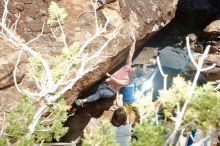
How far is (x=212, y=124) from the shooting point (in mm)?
5625

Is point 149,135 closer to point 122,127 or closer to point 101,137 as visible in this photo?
point 101,137

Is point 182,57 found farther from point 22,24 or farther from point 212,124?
point 212,124

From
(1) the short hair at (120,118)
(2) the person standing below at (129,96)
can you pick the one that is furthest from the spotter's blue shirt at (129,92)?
(1) the short hair at (120,118)

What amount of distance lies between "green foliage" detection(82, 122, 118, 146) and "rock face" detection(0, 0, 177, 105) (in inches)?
202

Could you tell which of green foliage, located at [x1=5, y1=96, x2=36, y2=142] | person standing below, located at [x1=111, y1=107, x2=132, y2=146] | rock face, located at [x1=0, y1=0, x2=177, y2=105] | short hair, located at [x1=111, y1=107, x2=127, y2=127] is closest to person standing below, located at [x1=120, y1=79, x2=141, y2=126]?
person standing below, located at [x1=111, y1=107, x2=132, y2=146]

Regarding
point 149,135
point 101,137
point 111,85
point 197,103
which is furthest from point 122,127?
point 197,103

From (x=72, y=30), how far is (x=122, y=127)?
357cm

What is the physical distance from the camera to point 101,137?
6074 mm

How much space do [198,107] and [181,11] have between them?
14.2 meters

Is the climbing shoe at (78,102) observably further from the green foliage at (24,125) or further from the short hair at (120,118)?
the green foliage at (24,125)

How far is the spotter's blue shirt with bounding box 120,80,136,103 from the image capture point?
42.1ft

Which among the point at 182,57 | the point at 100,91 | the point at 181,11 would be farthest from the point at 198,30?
the point at 100,91

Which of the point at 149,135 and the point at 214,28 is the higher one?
the point at 149,135

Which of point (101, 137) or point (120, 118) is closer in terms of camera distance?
point (101, 137)
